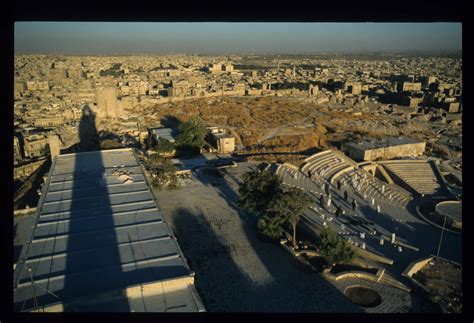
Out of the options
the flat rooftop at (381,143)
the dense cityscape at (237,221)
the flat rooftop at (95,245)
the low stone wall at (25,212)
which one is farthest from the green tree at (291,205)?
the flat rooftop at (381,143)

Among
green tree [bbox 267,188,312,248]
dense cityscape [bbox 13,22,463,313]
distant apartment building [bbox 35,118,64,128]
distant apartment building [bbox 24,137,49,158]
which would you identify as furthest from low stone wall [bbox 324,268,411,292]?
distant apartment building [bbox 35,118,64,128]

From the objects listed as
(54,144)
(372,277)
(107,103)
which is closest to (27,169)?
(54,144)

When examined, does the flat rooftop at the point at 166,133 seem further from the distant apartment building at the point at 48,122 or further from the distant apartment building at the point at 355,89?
the distant apartment building at the point at 355,89

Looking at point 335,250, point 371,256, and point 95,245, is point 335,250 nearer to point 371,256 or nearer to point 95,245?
point 371,256

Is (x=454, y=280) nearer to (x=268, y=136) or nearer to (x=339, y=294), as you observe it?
(x=339, y=294)

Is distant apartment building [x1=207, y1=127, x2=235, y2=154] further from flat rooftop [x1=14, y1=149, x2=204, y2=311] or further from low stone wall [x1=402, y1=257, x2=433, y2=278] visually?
low stone wall [x1=402, y1=257, x2=433, y2=278]
